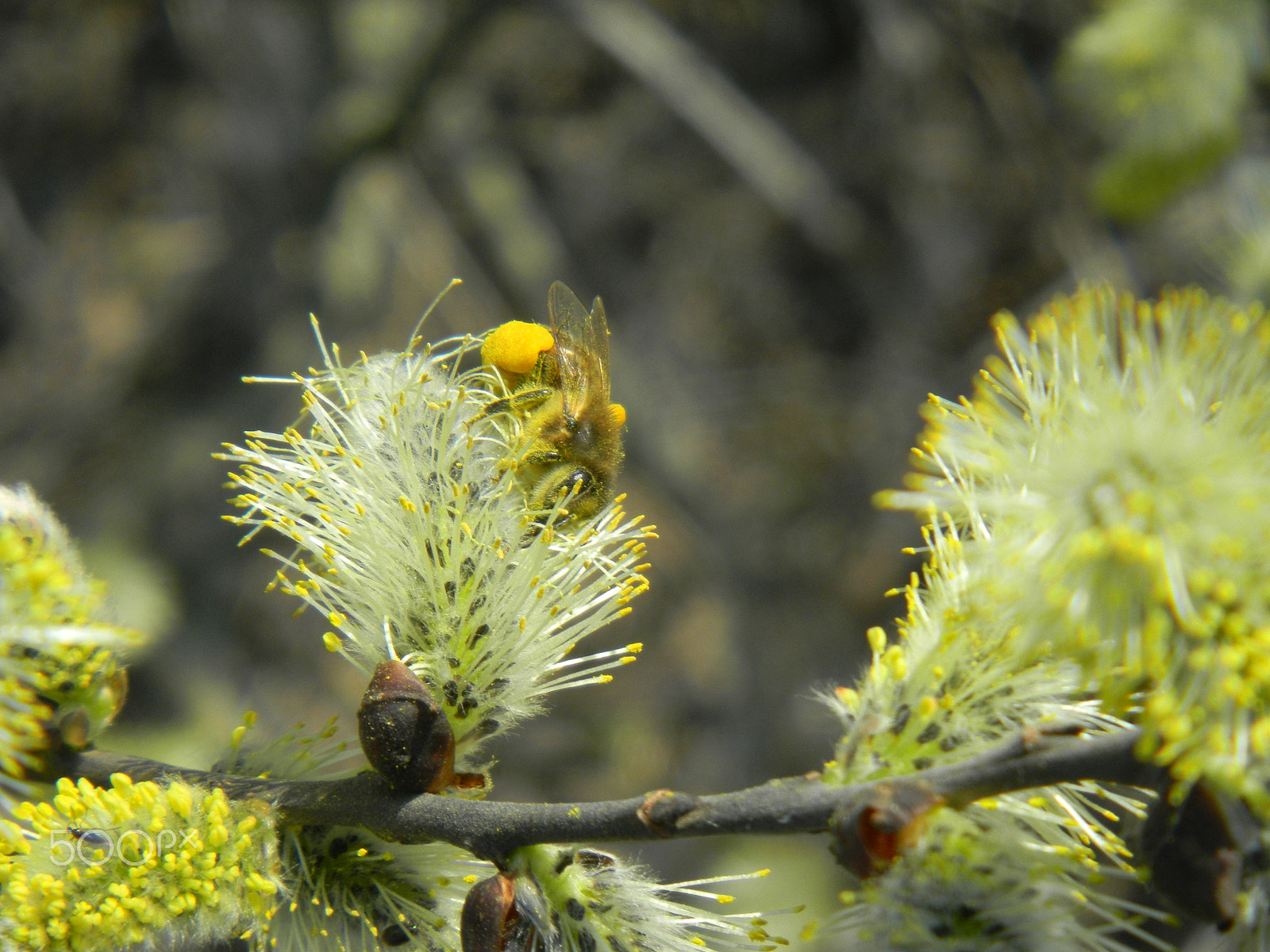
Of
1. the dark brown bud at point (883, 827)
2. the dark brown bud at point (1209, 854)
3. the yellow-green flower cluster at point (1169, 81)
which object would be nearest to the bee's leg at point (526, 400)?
the dark brown bud at point (883, 827)

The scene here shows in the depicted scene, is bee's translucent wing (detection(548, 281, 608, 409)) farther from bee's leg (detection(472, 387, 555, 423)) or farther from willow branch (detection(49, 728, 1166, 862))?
willow branch (detection(49, 728, 1166, 862))

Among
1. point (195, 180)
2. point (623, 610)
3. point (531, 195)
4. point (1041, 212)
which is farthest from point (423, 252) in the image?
point (623, 610)

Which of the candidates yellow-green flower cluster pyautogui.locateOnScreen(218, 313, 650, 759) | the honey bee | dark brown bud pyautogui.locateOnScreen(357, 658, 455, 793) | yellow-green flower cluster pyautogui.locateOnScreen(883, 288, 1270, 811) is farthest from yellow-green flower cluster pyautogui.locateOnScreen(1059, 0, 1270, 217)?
dark brown bud pyautogui.locateOnScreen(357, 658, 455, 793)

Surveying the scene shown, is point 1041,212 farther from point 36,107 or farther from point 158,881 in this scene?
point 36,107

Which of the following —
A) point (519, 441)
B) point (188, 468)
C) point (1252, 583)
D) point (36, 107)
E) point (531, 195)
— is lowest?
point (1252, 583)

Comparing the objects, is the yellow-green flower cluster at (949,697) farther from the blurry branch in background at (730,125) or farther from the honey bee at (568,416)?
the blurry branch in background at (730,125)
